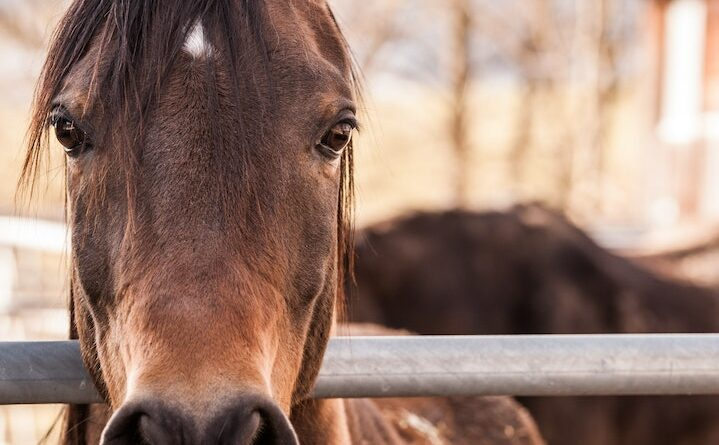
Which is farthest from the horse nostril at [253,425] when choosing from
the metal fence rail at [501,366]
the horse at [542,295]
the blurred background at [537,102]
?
the blurred background at [537,102]

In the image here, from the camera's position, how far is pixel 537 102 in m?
17.9

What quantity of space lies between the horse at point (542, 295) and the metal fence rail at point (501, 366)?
3.56 metres

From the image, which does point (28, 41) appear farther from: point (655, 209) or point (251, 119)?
point (251, 119)

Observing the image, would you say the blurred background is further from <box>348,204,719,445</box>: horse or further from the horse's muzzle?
the horse's muzzle

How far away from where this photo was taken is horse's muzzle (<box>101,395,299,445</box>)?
3.61ft

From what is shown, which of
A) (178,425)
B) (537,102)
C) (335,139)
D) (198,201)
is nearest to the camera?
(178,425)

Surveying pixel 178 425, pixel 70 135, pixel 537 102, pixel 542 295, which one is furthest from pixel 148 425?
pixel 537 102

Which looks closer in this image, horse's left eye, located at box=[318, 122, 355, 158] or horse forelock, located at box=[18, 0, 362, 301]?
horse forelock, located at box=[18, 0, 362, 301]

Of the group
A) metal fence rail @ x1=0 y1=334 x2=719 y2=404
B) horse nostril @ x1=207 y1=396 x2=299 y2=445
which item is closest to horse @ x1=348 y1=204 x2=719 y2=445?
metal fence rail @ x1=0 y1=334 x2=719 y2=404

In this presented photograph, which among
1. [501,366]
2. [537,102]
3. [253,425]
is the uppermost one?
[253,425]

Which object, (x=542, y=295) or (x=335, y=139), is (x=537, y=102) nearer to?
(x=542, y=295)

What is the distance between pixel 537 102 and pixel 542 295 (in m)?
13.3

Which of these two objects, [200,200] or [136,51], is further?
[136,51]

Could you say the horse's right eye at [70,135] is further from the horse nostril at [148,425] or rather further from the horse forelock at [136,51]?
the horse nostril at [148,425]
